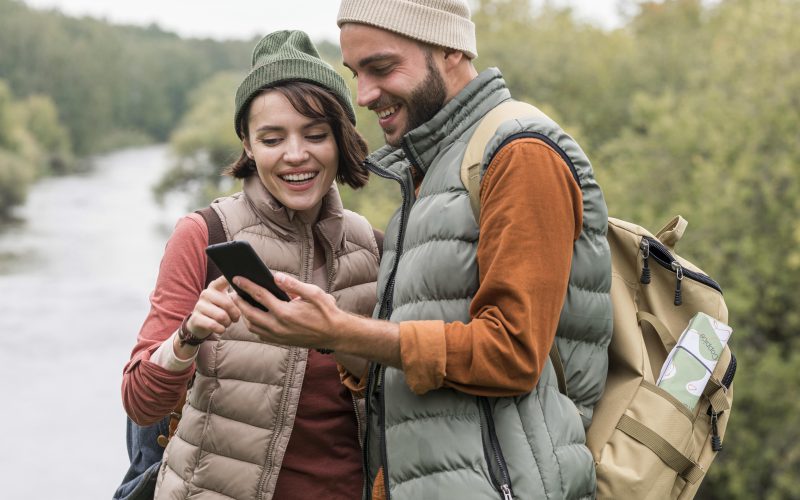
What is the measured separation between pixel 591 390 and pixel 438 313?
17.3 inches

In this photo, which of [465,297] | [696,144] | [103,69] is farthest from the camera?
[103,69]

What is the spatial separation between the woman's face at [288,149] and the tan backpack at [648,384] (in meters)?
0.58

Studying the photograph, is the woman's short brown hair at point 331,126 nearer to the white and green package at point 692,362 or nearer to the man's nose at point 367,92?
the man's nose at point 367,92

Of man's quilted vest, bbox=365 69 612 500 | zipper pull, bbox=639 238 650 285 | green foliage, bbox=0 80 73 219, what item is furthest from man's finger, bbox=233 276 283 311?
green foliage, bbox=0 80 73 219

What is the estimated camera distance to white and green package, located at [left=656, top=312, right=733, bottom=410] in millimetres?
2336

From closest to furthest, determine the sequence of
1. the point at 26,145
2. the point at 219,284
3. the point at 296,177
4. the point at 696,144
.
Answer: the point at 219,284 → the point at 296,177 → the point at 696,144 → the point at 26,145

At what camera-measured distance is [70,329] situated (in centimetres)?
2833

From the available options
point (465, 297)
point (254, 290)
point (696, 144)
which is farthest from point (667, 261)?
point (696, 144)

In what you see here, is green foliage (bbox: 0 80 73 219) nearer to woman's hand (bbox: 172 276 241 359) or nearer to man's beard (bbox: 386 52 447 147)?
woman's hand (bbox: 172 276 241 359)

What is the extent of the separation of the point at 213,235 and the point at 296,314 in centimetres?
58

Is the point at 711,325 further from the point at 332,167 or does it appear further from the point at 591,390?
the point at 332,167

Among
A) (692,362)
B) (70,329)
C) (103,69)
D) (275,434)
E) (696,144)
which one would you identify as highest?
(103,69)

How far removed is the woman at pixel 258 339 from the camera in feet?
8.09

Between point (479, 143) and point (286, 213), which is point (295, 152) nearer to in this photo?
point (286, 213)
